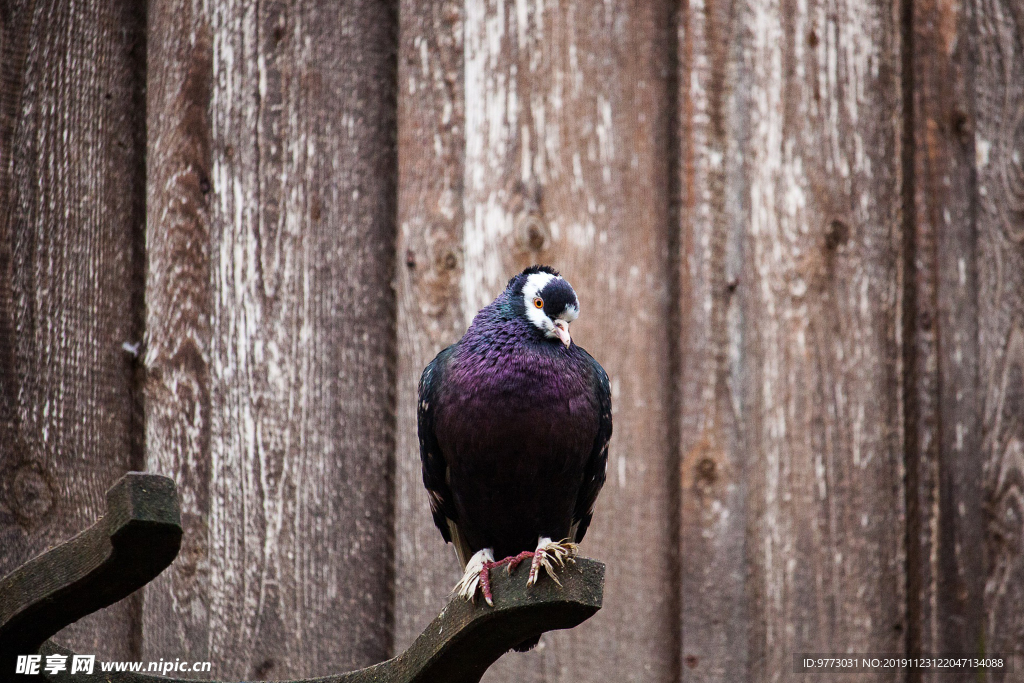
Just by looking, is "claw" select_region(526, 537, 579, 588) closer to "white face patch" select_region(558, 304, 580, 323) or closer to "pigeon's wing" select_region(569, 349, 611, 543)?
"pigeon's wing" select_region(569, 349, 611, 543)

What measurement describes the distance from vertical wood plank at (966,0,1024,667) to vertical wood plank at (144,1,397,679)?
62.4 inches

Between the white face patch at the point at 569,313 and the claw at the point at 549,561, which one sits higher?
the white face patch at the point at 569,313

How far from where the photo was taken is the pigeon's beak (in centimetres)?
205

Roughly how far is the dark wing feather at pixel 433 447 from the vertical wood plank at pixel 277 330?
19 cm

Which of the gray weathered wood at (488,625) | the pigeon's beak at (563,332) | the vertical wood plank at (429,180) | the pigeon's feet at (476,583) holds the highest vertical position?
the vertical wood plank at (429,180)

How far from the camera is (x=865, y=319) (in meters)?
2.37

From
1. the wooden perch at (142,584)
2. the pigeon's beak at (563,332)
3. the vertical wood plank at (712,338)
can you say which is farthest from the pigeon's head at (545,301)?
the wooden perch at (142,584)

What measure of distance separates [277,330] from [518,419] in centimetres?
76

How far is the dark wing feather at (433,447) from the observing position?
6.83 ft

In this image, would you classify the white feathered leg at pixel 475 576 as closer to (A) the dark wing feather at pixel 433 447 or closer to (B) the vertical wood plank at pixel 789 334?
(A) the dark wing feather at pixel 433 447

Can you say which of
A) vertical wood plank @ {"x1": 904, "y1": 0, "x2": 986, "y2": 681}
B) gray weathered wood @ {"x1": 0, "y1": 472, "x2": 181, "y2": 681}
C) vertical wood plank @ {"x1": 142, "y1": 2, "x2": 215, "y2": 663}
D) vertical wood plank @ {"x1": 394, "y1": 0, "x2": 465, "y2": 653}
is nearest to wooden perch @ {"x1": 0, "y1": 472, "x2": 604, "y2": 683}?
gray weathered wood @ {"x1": 0, "y1": 472, "x2": 181, "y2": 681}

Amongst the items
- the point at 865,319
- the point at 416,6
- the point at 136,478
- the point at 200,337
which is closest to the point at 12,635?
the point at 136,478

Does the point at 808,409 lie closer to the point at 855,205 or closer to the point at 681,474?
the point at 681,474

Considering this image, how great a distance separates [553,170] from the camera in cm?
239
